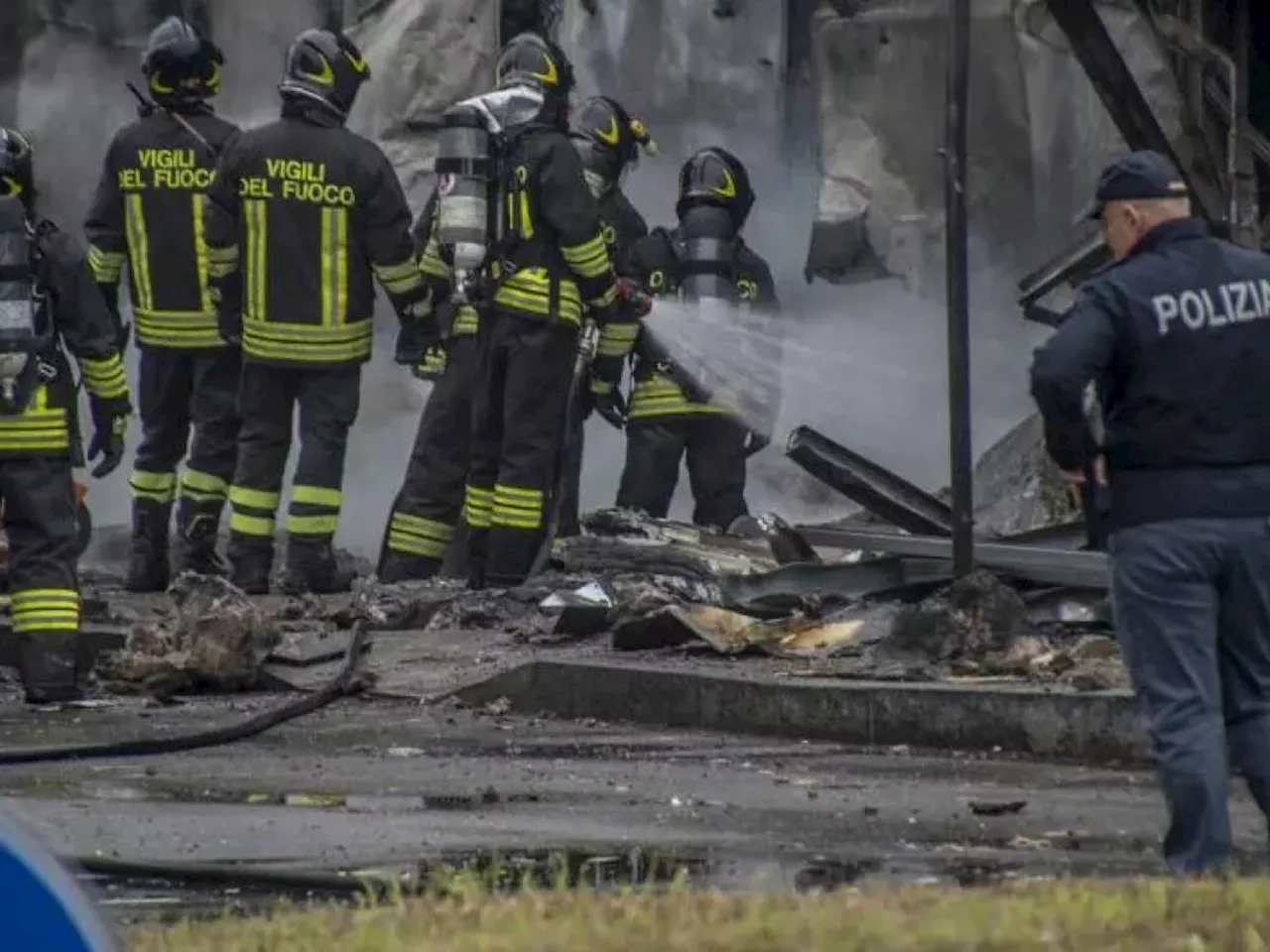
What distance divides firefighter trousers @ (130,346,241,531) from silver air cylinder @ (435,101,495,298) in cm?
133

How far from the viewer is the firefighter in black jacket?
13.4 metres

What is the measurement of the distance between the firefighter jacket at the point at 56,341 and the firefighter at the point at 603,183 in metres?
4.27

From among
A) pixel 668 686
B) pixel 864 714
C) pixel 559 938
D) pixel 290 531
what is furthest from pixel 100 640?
pixel 559 938

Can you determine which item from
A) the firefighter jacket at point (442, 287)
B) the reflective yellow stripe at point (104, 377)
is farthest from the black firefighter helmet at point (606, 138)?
the reflective yellow stripe at point (104, 377)

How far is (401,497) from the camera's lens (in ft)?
47.6

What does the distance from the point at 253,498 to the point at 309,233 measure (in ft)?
3.74

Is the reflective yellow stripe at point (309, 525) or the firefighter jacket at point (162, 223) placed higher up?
the firefighter jacket at point (162, 223)

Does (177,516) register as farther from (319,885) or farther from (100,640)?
(319,885)

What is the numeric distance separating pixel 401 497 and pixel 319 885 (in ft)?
26.2

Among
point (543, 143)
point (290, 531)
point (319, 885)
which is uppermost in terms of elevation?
point (543, 143)

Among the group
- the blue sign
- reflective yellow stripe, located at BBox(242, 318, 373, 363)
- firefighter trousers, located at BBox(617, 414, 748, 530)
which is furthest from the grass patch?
firefighter trousers, located at BBox(617, 414, 748, 530)

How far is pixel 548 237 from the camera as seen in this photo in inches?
534

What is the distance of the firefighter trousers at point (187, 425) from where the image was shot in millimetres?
14336

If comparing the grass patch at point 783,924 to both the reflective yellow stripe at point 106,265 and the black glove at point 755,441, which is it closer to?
the reflective yellow stripe at point 106,265
